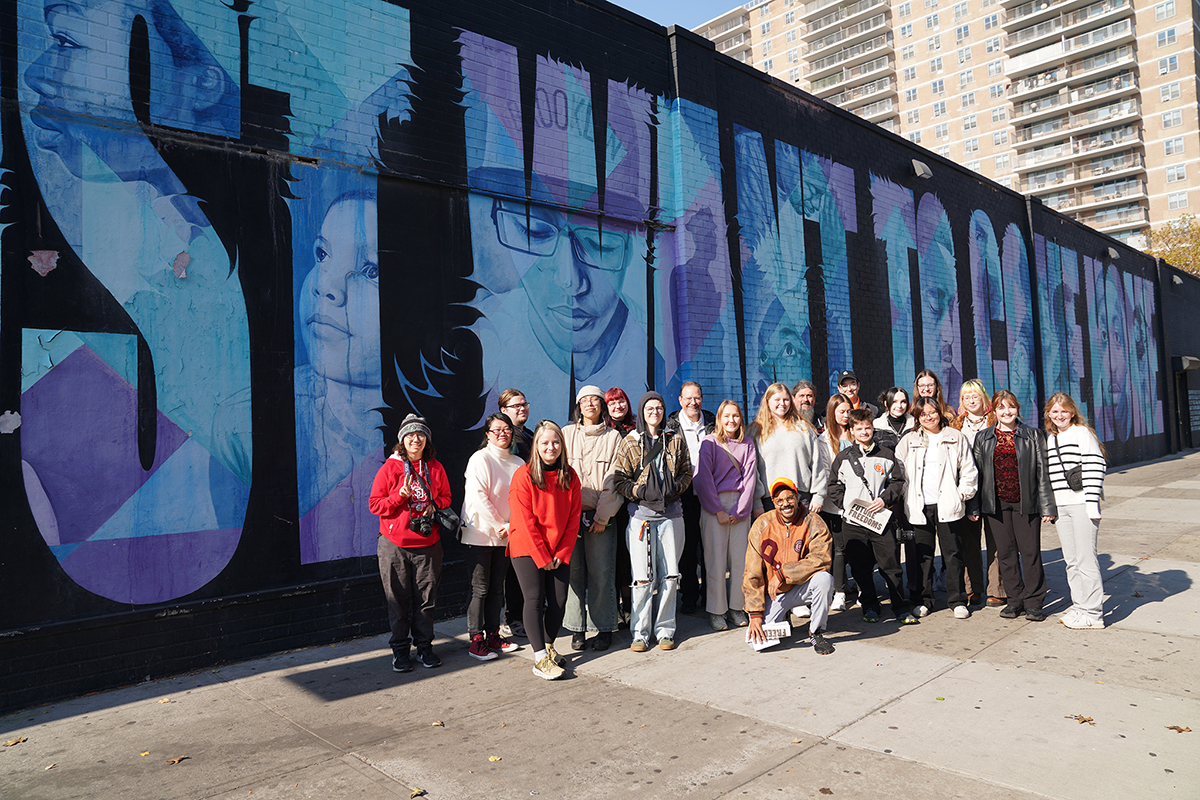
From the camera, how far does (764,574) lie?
5.43m

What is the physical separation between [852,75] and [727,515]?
82.0 metres

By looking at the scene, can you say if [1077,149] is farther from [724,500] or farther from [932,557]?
[724,500]

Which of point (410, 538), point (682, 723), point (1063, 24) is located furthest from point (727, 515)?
point (1063, 24)

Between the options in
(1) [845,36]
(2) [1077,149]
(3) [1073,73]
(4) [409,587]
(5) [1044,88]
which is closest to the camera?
(4) [409,587]

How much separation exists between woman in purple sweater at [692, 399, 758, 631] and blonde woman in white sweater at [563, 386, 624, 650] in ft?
2.67

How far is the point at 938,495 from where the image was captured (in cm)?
616

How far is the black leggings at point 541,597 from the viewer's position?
5047 millimetres

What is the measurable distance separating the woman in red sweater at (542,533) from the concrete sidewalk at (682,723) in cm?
33

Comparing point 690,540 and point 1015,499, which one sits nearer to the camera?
point 1015,499

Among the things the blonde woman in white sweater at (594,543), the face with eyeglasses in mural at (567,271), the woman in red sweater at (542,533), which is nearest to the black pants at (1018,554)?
the blonde woman in white sweater at (594,543)

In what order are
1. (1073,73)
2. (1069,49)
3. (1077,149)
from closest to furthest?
(1077,149) < (1069,49) < (1073,73)

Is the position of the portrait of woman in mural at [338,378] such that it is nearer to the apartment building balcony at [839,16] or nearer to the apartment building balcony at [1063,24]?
the apartment building balcony at [1063,24]

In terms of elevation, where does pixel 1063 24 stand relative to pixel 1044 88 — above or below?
above

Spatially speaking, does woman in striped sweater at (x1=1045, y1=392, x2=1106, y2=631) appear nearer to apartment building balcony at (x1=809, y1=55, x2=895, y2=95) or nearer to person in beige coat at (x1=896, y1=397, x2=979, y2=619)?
person in beige coat at (x1=896, y1=397, x2=979, y2=619)
